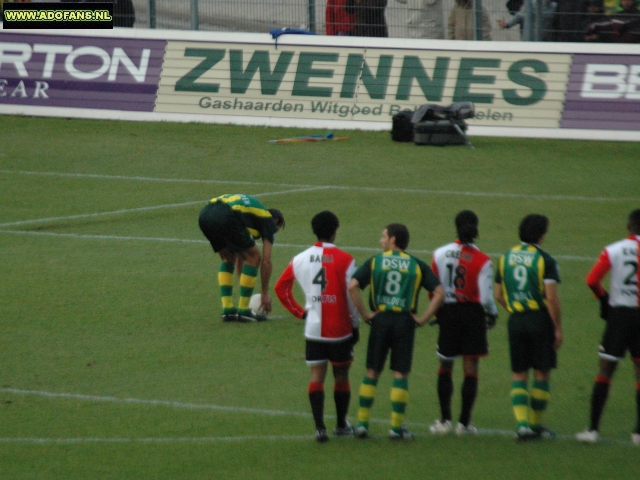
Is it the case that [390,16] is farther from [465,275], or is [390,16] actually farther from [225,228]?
[465,275]

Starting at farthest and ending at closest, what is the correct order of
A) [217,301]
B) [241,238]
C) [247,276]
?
[217,301]
[247,276]
[241,238]

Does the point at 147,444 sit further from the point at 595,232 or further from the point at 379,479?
the point at 595,232

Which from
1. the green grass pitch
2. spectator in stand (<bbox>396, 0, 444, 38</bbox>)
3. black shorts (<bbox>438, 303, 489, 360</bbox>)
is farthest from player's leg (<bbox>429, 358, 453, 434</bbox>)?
spectator in stand (<bbox>396, 0, 444, 38</bbox>)

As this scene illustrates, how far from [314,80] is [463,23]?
3752 mm

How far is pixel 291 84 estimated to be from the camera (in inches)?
850

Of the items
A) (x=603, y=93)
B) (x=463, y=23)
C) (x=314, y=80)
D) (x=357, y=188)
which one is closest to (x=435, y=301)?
(x=357, y=188)

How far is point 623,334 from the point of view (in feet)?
23.1

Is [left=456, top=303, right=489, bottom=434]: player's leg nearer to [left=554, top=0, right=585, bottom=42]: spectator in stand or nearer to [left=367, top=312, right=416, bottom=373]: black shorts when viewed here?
[left=367, top=312, right=416, bottom=373]: black shorts

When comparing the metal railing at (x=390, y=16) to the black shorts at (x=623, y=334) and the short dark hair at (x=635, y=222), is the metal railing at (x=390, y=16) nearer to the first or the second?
the short dark hair at (x=635, y=222)

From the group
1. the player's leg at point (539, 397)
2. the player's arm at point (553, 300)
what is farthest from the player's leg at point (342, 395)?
the player's arm at point (553, 300)

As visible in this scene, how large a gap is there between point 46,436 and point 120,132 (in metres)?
14.7

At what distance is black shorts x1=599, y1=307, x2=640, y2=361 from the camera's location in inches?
277

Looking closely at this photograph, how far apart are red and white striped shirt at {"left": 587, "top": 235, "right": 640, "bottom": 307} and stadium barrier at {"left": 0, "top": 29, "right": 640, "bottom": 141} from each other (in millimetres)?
13588

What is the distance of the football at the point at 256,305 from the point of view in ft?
35.3
